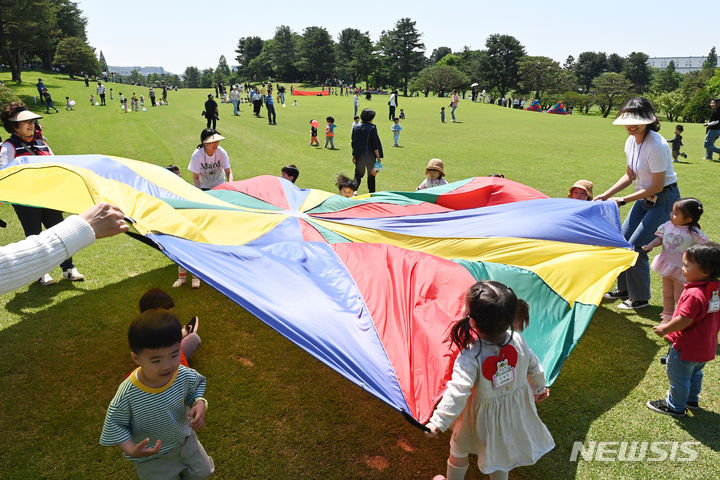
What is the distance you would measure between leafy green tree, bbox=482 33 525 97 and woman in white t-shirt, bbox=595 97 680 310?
7249cm

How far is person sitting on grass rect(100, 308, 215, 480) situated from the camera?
2.22 meters

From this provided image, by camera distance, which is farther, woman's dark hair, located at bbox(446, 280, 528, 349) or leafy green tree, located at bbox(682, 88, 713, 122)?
leafy green tree, located at bbox(682, 88, 713, 122)

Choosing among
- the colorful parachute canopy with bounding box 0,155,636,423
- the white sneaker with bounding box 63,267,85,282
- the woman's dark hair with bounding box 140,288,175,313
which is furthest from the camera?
the white sneaker with bounding box 63,267,85,282

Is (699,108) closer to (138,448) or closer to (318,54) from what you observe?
(138,448)

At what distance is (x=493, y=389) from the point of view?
2.46 metres

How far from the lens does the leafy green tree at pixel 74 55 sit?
54.6 m

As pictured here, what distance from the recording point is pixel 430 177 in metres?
6.57

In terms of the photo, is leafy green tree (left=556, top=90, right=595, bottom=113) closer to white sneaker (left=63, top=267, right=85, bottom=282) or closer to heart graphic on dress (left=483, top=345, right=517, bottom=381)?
white sneaker (left=63, top=267, right=85, bottom=282)

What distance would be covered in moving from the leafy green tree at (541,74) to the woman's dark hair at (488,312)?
68940mm

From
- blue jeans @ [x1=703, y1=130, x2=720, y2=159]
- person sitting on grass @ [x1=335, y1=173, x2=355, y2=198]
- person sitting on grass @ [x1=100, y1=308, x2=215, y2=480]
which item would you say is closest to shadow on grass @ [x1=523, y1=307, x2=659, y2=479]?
person sitting on grass @ [x1=100, y1=308, x2=215, y2=480]

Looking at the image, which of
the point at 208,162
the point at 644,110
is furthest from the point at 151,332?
the point at 644,110

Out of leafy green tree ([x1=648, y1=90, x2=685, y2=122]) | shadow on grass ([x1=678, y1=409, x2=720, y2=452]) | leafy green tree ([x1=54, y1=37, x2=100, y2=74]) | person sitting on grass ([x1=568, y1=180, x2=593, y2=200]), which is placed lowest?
shadow on grass ([x1=678, y1=409, x2=720, y2=452])

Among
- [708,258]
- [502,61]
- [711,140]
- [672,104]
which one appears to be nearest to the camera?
[708,258]

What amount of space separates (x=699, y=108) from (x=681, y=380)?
45.8m
